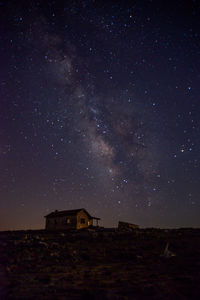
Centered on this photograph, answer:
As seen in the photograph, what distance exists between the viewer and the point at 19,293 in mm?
8984

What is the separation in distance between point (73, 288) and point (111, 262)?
16.2 ft

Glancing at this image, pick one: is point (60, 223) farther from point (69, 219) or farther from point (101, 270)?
point (101, 270)

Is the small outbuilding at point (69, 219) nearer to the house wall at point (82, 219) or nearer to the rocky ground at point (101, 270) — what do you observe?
the house wall at point (82, 219)

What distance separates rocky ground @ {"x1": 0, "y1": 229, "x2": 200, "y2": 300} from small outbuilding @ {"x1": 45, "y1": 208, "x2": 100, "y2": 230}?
22.2 meters

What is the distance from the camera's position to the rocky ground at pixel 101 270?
8867mm

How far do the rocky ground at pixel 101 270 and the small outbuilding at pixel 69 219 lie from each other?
874 inches

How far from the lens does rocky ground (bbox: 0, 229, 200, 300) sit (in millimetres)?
8867

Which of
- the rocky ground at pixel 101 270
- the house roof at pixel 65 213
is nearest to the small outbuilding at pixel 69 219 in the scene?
the house roof at pixel 65 213

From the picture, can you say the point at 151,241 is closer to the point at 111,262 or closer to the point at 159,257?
the point at 159,257

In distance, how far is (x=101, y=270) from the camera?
12047mm

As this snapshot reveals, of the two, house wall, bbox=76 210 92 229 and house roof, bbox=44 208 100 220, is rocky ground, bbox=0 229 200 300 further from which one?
house roof, bbox=44 208 100 220

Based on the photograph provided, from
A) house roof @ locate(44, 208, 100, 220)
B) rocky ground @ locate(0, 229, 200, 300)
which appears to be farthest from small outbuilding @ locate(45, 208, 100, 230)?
rocky ground @ locate(0, 229, 200, 300)

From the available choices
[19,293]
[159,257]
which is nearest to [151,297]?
[19,293]

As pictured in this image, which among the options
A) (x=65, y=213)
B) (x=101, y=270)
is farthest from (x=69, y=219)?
(x=101, y=270)
